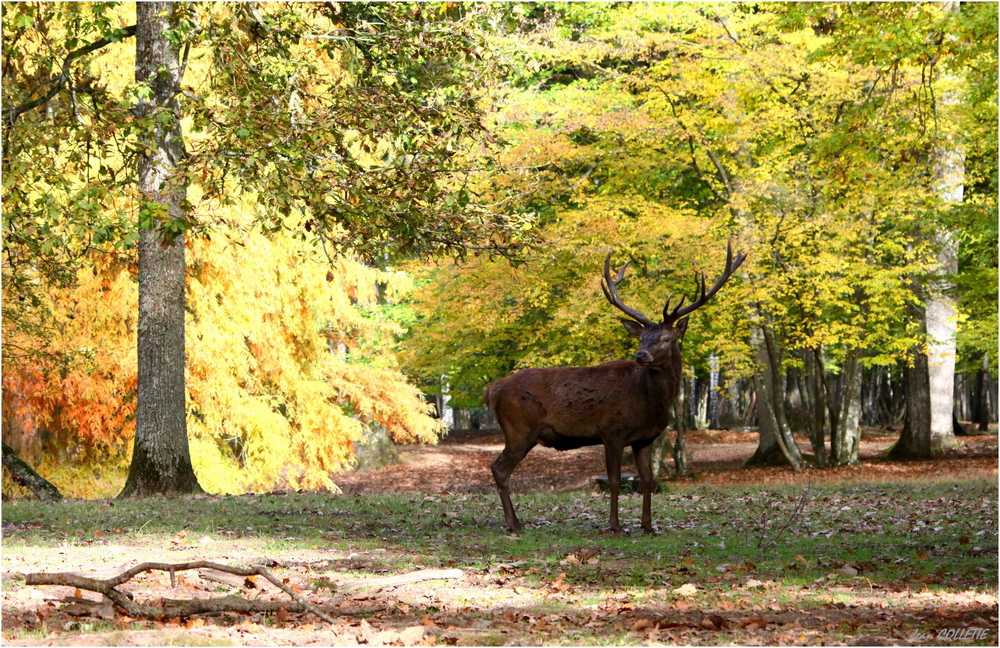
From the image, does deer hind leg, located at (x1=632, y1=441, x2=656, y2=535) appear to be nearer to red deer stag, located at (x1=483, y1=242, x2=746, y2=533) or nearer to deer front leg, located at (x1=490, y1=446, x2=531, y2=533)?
red deer stag, located at (x1=483, y1=242, x2=746, y2=533)

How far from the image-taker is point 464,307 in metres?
21.0

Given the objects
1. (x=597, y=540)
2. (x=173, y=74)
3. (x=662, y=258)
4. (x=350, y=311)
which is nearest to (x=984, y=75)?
(x=597, y=540)

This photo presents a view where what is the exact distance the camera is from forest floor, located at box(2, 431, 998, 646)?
5617 mm

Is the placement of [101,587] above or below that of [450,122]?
below

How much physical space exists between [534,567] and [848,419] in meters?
17.8

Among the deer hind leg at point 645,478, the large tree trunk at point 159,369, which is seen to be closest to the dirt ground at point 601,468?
the large tree trunk at point 159,369

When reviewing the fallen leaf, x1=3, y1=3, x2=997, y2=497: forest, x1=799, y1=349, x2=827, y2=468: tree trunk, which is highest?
x1=3, y1=3, x2=997, y2=497: forest

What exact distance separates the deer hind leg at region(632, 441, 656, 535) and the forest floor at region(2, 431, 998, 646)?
0.77ft

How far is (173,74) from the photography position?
13.3m

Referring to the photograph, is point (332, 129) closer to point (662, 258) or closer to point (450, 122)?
point (450, 122)

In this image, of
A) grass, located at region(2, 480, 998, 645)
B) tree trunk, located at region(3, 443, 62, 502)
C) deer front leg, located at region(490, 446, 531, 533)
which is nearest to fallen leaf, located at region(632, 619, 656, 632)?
grass, located at region(2, 480, 998, 645)

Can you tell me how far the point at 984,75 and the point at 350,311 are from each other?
41.1 ft

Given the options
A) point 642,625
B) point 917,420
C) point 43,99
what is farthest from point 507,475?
point 917,420

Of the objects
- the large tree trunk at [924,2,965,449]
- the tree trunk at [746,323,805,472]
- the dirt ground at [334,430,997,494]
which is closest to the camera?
the large tree trunk at [924,2,965,449]
